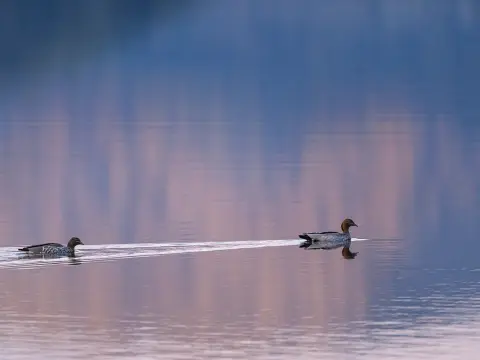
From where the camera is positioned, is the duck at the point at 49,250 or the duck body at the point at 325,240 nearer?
the duck at the point at 49,250

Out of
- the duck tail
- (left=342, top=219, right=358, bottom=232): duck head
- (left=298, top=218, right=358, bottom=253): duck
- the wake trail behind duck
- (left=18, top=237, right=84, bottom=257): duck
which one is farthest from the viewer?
(left=342, top=219, right=358, bottom=232): duck head

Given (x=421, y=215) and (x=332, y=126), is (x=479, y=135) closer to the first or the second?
(x=332, y=126)

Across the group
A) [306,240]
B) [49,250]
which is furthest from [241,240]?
[49,250]

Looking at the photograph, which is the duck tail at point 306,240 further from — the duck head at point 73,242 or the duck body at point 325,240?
the duck head at point 73,242

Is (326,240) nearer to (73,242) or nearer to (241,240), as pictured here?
(241,240)

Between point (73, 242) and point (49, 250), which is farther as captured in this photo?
point (73, 242)

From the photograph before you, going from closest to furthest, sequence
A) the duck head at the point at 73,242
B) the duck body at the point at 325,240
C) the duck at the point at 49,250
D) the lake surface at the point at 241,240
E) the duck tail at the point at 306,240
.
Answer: the lake surface at the point at 241,240
the duck at the point at 49,250
the duck head at the point at 73,242
the duck body at the point at 325,240
the duck tail at the point at 306,240

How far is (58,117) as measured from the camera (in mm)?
150000

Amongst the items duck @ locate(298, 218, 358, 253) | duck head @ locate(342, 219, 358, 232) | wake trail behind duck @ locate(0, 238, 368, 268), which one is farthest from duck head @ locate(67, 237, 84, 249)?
duck head @ locate(342, 219, 358, 232)

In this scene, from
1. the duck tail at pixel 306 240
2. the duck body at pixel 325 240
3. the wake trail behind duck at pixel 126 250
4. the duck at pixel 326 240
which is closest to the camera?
the wake trail behind duck at pixel 126 250

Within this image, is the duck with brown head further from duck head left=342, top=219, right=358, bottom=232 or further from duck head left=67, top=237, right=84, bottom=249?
duck head left=67, top=237, right=84, bottom=249

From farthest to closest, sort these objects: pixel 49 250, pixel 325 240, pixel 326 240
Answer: pixel 325 240 < pixel 326 240 < pixel 49 250

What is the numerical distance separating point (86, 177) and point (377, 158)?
1641 centimetres

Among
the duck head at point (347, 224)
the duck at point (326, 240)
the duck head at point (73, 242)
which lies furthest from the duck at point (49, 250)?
the duck head at point (347, 224)
